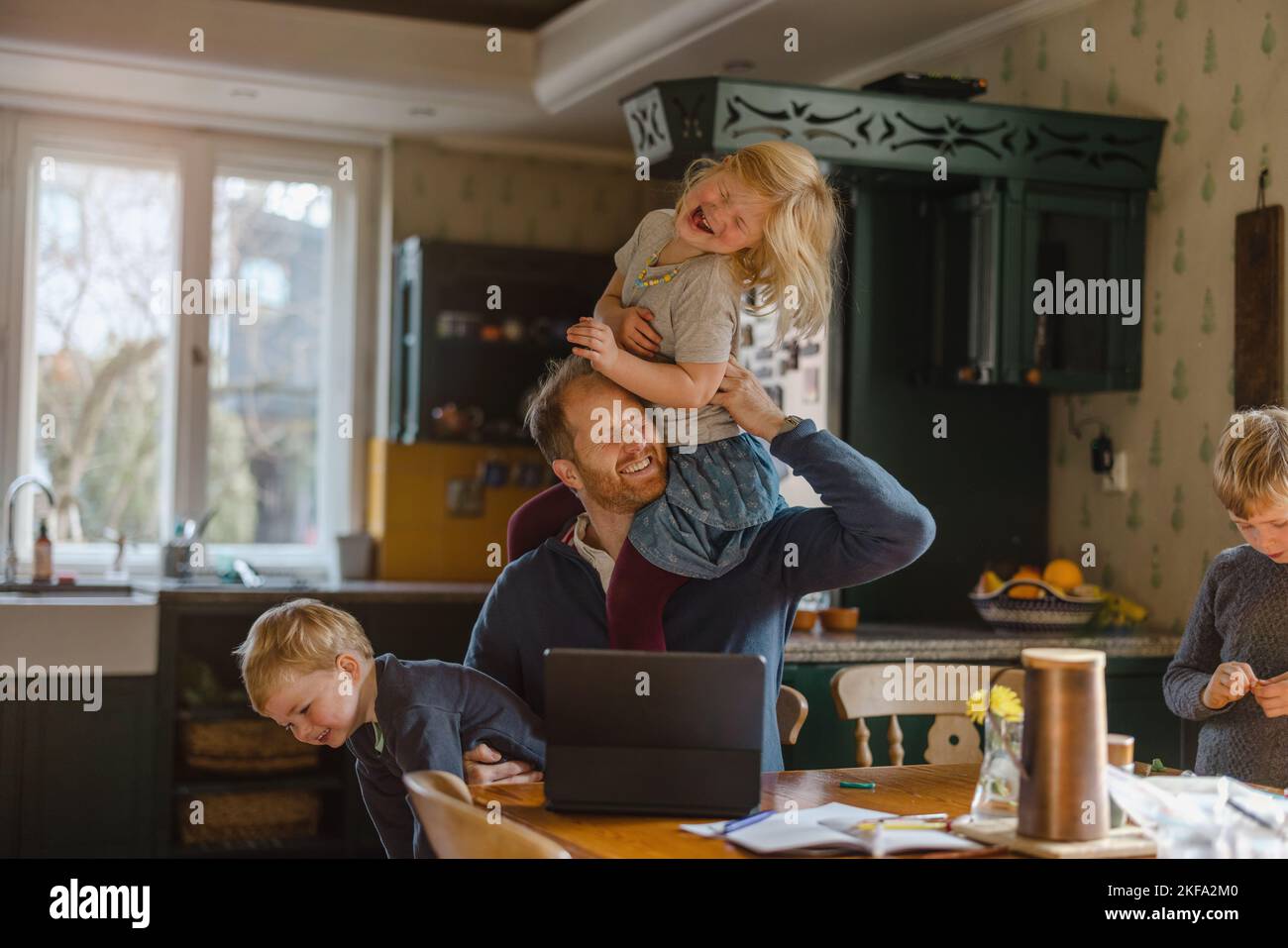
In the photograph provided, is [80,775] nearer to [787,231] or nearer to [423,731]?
[423,731]

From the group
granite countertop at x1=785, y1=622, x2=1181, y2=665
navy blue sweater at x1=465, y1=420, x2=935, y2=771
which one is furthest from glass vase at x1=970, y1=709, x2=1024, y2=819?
granite countertop at x1=785, y1=622, x2=1181, y2=665

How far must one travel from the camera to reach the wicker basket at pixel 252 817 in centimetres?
471

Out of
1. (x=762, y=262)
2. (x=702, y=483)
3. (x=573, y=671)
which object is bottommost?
(x=573, y=671)

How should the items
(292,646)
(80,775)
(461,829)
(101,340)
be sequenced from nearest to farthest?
(461,829)
(292,646)
(80,775)
(101,340)

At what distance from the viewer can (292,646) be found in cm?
205

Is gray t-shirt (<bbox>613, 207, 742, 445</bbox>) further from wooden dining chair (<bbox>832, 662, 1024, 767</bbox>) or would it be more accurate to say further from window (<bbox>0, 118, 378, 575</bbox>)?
window (<bbox>0, 118, 378, 575</bbox>)

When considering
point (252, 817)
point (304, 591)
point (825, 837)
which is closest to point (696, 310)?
point (825, 837)

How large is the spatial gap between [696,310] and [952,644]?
1789mm

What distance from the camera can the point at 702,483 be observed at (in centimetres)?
227

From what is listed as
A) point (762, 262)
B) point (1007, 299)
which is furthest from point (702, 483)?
point (1007, 299)

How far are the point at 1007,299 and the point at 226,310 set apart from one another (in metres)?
3.14

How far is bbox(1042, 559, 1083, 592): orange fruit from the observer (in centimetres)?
406

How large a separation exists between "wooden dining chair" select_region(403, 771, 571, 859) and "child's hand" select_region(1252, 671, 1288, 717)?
1.54 m
